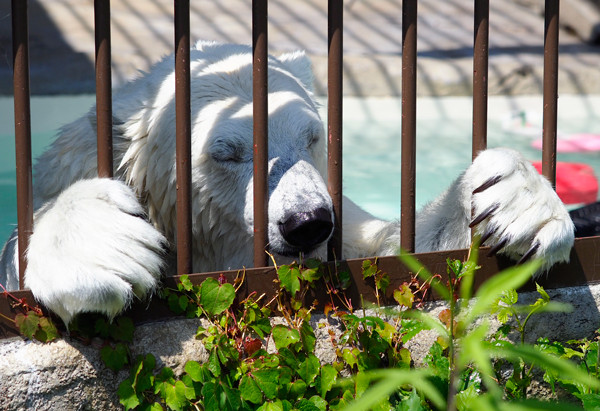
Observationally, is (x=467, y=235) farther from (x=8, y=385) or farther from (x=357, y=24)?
(x=357, y=24)

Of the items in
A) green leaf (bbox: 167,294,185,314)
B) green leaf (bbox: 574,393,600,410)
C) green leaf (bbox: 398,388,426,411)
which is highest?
green leaf (bbox: 167,294,185,314)

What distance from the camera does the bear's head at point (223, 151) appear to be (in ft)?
8.19

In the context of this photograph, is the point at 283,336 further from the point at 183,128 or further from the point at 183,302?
the point at 183,128

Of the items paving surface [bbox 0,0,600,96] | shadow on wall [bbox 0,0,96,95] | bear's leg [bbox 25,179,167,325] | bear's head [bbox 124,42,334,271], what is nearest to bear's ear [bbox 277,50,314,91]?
bear's head [bbox 124,42,334,271]

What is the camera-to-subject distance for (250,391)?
1.74 m

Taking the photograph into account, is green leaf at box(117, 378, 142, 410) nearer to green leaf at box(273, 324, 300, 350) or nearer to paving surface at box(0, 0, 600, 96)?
green leaf at box(273, 324, 300, 350)

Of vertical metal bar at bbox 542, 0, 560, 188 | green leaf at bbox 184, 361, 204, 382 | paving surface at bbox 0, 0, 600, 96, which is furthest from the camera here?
paving surface at bbox 0, 0, 600, 96

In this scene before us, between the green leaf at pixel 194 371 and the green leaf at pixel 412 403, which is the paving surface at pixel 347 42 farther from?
the green leaf at pixel 412 403

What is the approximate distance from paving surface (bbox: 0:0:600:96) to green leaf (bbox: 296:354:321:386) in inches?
238

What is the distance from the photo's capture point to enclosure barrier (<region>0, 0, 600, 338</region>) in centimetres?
178

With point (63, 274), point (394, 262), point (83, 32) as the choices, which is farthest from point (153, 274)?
point (83, 32)

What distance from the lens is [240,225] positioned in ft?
8.44

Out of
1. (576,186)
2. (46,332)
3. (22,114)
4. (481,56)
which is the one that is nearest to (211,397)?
(46,332)

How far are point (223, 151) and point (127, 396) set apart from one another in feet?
3.37
